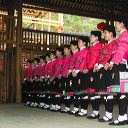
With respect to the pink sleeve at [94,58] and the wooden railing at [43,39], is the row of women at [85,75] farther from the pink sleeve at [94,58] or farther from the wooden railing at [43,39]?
the wooden railing at [43,39]

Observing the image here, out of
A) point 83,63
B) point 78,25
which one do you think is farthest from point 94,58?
point 78,25

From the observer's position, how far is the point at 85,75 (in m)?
6.51

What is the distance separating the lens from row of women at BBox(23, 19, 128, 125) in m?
5.35

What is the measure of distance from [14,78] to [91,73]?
20.0ft

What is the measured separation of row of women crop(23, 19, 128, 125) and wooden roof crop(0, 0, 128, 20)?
3282 mm

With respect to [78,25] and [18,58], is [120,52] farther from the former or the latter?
[78,25]

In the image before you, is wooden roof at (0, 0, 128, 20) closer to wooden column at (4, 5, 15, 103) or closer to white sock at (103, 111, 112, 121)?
wooden column at (4, 5, 15, 103)

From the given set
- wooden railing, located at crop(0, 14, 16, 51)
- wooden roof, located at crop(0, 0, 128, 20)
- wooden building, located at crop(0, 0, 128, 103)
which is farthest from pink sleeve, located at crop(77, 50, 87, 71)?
wooden roof, located at crop(0, 0, 128, 20)

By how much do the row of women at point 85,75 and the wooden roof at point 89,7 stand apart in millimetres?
3282

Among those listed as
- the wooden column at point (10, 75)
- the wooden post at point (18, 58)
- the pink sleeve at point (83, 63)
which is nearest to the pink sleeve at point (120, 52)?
the pink sleeve at point (83, 63)

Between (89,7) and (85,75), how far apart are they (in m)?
6.86

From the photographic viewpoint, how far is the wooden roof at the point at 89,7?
40.2 feet

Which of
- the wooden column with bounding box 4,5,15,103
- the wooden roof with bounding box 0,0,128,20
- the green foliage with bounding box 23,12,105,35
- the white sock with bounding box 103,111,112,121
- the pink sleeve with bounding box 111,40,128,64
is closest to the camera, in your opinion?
the pink sleeve with bounding box 111,40,128,64

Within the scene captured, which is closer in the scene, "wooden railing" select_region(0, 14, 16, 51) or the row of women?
the row of women
